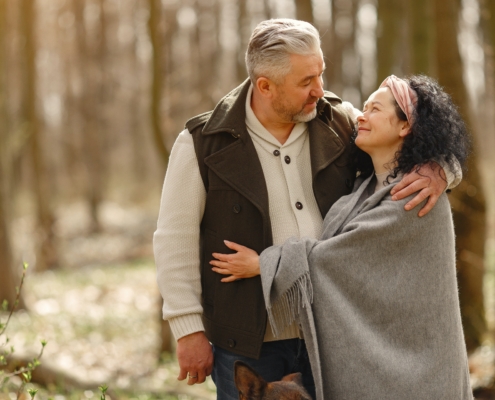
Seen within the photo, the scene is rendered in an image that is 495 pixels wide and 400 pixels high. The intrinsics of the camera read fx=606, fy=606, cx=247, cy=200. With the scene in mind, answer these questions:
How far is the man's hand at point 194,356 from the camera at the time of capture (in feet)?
10.5

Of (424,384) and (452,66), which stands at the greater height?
(452,66)

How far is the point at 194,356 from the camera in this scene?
10.5ft

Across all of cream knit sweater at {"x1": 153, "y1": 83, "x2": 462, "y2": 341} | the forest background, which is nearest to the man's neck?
cream knit sweater at {"x1": 153, "y1": 83, "x2": 462, "y2": 341}

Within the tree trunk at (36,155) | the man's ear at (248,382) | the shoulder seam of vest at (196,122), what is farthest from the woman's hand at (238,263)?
the tree trunk at (36,155)

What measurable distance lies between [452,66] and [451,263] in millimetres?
3781

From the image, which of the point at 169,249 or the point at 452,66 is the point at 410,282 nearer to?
the point at 169,249

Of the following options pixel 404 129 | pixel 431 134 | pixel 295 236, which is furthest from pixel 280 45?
pixel 295 236

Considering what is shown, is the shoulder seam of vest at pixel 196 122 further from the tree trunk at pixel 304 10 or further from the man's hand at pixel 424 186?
the tree trunk at pixel 304 10

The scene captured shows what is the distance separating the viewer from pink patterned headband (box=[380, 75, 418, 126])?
9.86 feet

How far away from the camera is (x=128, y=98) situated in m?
34.3

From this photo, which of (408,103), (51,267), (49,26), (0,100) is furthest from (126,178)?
(408,103)

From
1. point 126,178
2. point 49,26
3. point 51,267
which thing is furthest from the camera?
point 126,178

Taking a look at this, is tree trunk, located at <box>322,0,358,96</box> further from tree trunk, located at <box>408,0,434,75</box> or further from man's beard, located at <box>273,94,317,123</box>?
man's beard, located at <box>273,94,317,123</box>

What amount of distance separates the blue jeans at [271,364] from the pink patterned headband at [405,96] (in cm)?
132
